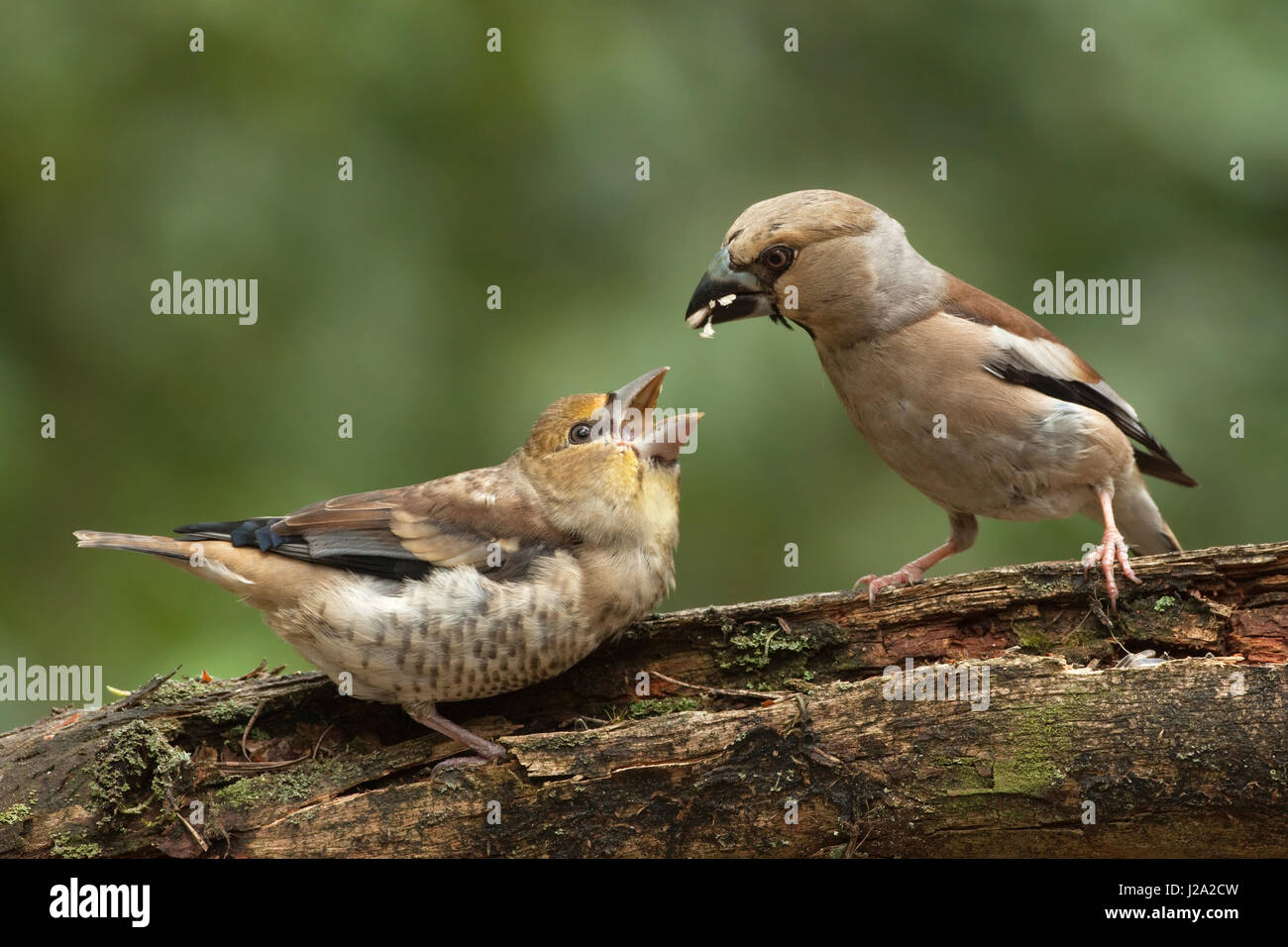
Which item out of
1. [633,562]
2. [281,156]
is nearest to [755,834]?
[633,562]

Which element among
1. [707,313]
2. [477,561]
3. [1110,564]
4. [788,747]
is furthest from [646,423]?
[1110,564]

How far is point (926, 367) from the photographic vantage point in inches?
203

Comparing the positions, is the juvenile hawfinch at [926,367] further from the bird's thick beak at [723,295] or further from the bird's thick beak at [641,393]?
the bird's thick beak at [641,393]

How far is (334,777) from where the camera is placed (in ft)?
14.2

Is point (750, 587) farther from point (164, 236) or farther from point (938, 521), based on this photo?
point (164, 236)

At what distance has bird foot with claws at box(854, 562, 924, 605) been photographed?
459 cm

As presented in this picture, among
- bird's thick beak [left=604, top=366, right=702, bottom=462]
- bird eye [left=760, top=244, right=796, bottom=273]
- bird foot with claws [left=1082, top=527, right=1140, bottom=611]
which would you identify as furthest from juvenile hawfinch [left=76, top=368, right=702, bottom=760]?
bird foot with claws [left=1082, top=527, right=1140, bottom=611]

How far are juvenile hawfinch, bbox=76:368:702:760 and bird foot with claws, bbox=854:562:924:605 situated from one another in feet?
2.46

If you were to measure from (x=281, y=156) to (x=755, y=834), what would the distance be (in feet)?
13.9

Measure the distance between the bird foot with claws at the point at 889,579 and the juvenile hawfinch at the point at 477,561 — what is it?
0.75 metres

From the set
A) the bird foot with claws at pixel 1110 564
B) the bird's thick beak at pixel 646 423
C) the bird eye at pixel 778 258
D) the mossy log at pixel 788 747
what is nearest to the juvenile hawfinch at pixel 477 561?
the bird's thick beak at pixel 646 423

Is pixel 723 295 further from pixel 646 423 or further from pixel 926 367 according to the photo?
pixel 926 367

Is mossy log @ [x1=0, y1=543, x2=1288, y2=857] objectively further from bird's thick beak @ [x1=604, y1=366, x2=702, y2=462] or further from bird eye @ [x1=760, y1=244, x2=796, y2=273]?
bird eye @ [x1=760, y1=244, x2=796, y2=273]

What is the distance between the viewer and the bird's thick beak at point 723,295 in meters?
4.91
